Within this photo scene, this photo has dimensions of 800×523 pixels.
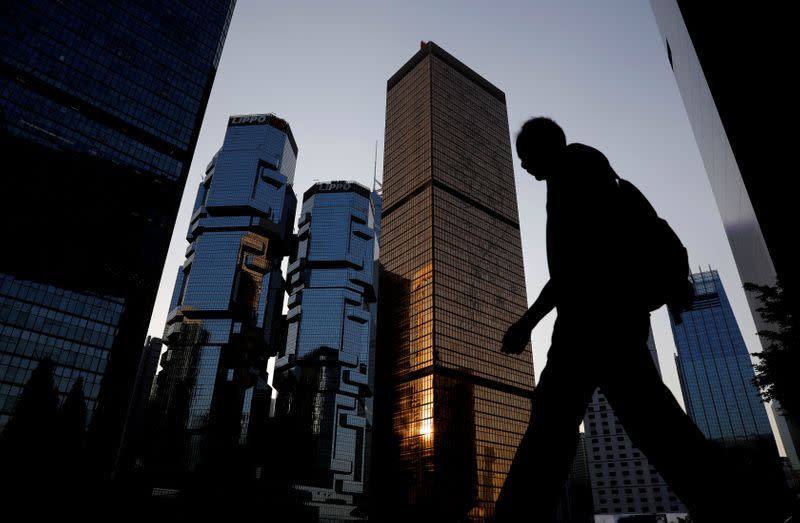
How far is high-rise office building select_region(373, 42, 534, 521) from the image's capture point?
80562 millimetres

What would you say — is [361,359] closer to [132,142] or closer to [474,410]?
[474,410]

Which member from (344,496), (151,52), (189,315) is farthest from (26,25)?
(344,496)

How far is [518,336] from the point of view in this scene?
2504mm

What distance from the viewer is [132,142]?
7356cm

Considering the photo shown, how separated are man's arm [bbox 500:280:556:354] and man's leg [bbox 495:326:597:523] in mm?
214

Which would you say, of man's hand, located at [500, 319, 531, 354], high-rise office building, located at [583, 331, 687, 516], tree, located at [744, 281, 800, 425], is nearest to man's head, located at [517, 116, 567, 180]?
man's hand, located at [500, 319, 531, 354]

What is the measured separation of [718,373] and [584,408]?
7725 inches

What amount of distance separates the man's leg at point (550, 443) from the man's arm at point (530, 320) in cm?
21

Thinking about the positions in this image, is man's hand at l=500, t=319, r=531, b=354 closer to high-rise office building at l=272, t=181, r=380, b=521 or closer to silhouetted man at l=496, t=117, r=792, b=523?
silhouetted man at l=496, t=117, r=792, b=523

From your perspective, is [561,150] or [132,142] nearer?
[561,150]

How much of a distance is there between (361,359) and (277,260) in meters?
36.4

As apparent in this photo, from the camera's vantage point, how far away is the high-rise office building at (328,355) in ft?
398

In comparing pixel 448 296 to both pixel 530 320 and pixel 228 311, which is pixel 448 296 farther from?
pixel 530 320

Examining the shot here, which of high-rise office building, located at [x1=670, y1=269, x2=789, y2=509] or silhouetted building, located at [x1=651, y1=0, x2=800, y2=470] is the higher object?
high-rise office building, located at [x1=670, y1=269, x2=789, y2=509]
